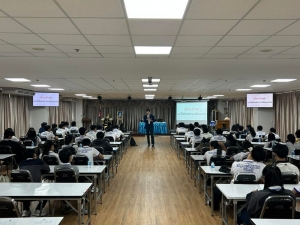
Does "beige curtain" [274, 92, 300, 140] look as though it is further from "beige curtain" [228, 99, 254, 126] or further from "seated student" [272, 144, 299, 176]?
"seated student" [272, 144, 299, 176]

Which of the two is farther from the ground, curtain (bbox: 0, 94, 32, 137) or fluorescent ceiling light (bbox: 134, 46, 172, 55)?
fluorescent ceiling light (bbox: 134, 46, 172, 55)

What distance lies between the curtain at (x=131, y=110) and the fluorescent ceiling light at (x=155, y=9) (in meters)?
19.7

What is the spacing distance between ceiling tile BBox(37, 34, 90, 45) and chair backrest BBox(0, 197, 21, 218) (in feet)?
6.71

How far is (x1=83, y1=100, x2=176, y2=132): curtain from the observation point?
2264 cm

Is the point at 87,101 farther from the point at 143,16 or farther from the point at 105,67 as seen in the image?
the point at 143,16

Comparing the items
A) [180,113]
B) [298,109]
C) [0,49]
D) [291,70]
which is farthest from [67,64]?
[180,113]

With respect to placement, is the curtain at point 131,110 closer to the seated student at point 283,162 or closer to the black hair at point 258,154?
the seated student at point 283,162

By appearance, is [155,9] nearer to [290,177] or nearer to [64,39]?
[64,39]

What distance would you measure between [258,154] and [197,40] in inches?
74.9

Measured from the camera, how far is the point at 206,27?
320 centimetres

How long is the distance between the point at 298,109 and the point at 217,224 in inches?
376

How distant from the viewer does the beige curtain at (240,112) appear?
16942 millimetres

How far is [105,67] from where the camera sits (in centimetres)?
620

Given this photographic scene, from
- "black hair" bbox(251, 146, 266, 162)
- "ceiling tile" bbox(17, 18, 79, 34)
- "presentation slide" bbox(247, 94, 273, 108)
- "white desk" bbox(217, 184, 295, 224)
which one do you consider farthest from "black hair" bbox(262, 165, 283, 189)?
"presentation slide" bbox(247, 94, 273, 108)
